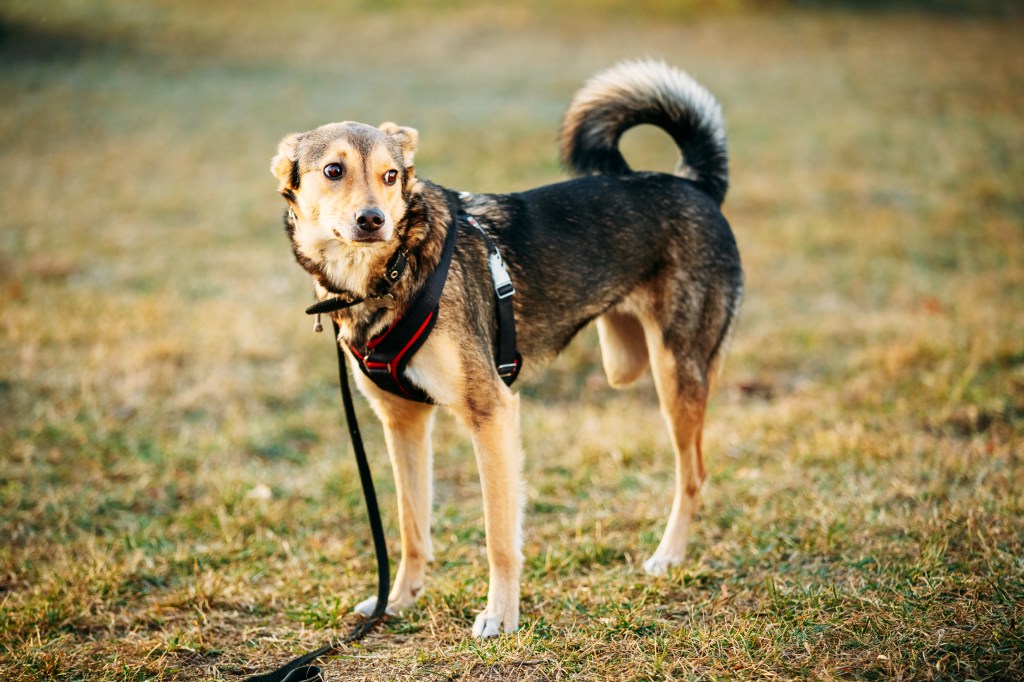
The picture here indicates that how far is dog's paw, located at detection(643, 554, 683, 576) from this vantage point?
3.93m


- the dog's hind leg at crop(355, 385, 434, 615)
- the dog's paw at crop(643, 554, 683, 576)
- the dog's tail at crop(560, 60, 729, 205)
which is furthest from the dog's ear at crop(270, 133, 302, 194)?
the dog's paw at crop(643, 554, 683, 576)

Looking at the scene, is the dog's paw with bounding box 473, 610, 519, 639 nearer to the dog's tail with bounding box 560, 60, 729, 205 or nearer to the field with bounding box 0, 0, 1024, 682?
the field with bounding box 0, 0, 1024, 682

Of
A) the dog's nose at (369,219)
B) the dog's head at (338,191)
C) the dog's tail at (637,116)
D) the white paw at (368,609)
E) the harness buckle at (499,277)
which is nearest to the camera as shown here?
the dog's nose at (369,219)

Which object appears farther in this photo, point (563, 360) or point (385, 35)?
point (385, 35)

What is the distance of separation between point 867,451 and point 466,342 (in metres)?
2.77

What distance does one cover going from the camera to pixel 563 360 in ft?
22.1

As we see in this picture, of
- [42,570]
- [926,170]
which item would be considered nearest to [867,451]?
[42,570]

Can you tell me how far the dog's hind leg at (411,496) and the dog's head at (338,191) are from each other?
77 centimetres

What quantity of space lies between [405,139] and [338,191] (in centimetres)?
47

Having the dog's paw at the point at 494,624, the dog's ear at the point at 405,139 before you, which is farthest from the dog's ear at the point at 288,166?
the dog's paw at the point at 494,624

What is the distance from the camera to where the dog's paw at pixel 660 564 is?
3.93 m

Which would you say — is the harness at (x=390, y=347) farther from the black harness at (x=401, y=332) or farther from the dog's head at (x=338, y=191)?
the dog's head at (x=338, y=191)

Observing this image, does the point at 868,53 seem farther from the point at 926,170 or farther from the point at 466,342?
the point at 466,342

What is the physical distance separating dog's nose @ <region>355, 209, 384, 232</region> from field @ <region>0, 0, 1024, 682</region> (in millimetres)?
1652
